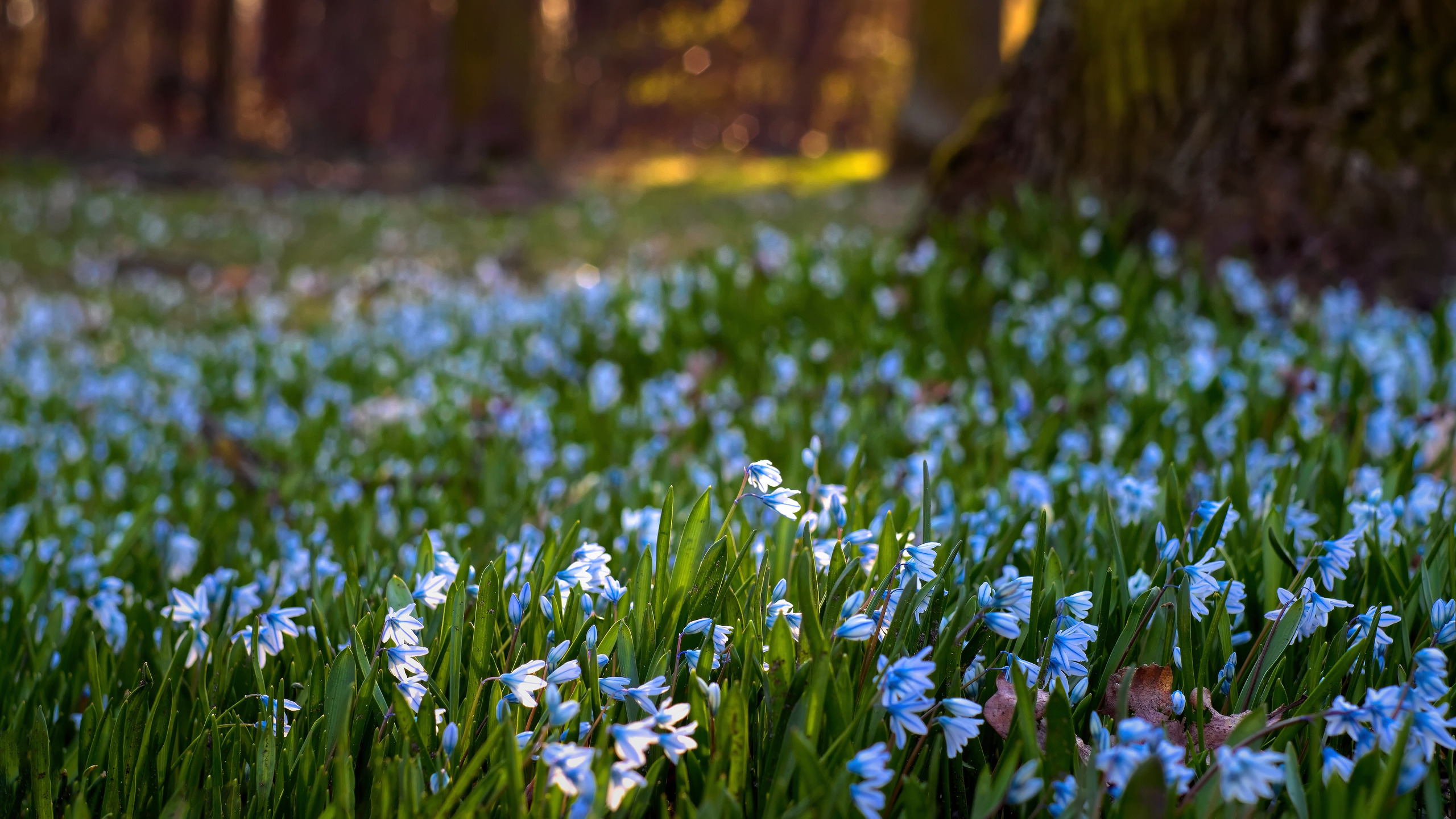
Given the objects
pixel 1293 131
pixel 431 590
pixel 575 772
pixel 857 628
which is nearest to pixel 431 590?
pixel 431 590

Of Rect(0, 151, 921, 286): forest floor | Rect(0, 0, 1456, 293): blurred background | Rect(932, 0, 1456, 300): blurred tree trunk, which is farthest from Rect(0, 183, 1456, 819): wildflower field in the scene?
Rect(0, 151, 921, 286): forest floor

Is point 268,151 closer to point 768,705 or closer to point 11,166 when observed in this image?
point 11,166

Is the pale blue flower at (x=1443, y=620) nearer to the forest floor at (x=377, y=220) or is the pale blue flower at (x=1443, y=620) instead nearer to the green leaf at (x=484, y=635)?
the green leaf at (x=484, y=635)

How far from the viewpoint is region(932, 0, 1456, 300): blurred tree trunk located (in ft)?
14.3

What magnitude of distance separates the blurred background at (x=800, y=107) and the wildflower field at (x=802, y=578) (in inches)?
20.7

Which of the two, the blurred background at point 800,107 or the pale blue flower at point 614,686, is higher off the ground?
the blurred background at point 800,107

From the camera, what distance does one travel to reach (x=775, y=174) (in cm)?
2066

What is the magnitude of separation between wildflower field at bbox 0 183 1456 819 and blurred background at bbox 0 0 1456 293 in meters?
0.53

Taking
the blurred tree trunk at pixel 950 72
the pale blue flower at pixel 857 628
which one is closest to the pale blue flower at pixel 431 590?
the pale blue flower at pixel 857 628

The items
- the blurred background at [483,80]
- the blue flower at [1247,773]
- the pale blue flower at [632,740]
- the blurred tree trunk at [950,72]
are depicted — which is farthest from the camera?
the blurred background at [483,80]

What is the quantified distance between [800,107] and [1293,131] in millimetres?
34618

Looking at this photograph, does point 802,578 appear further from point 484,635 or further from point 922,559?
point 484,635

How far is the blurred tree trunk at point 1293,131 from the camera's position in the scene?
14.3 feet

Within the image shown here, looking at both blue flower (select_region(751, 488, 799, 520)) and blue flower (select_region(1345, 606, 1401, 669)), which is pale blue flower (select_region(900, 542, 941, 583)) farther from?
blue flower (select_region(1345, 606, 1401, 669))
